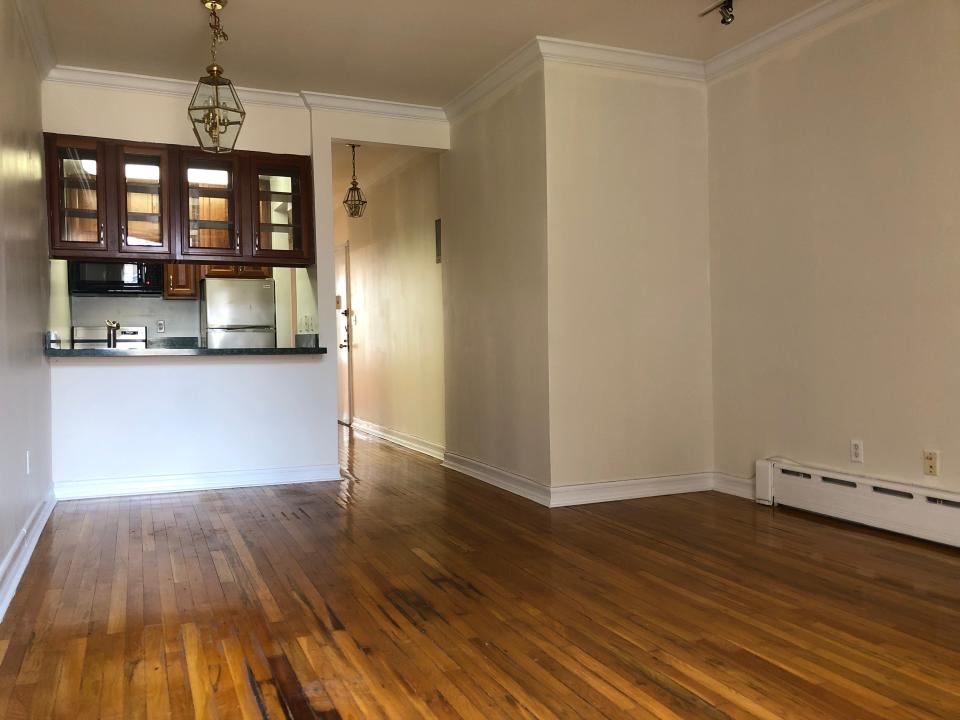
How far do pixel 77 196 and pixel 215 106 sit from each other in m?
1.58

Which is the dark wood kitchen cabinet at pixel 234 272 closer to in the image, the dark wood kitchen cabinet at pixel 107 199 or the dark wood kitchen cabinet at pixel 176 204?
the dark wood kitchen cabinet at pixel 176 204

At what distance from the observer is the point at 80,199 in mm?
4820

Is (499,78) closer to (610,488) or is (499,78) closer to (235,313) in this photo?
(610,488)

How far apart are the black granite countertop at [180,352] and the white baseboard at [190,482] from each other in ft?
2.50

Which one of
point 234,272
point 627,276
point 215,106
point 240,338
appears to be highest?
point 215,106

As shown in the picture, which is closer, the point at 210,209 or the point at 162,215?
the point at 162,215

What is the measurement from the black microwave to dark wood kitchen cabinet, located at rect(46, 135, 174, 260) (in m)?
1.31

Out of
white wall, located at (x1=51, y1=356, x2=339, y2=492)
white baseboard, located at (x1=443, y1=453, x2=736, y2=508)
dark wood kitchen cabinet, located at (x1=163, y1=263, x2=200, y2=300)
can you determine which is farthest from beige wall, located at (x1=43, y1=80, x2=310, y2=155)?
white baseboard, located at (x1=443, y1=453, x2=736, y2=508)

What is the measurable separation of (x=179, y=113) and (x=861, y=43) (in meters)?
3.95

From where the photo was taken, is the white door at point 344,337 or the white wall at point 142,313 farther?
the white door at point 344,337

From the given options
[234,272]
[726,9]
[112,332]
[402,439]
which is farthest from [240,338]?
[726,9]

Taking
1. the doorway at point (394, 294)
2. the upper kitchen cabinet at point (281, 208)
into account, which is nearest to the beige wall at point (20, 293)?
the upper kitchen cabinet at point (281, 208)

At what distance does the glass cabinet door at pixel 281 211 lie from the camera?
206 inches

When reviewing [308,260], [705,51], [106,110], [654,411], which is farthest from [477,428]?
[106,110]
